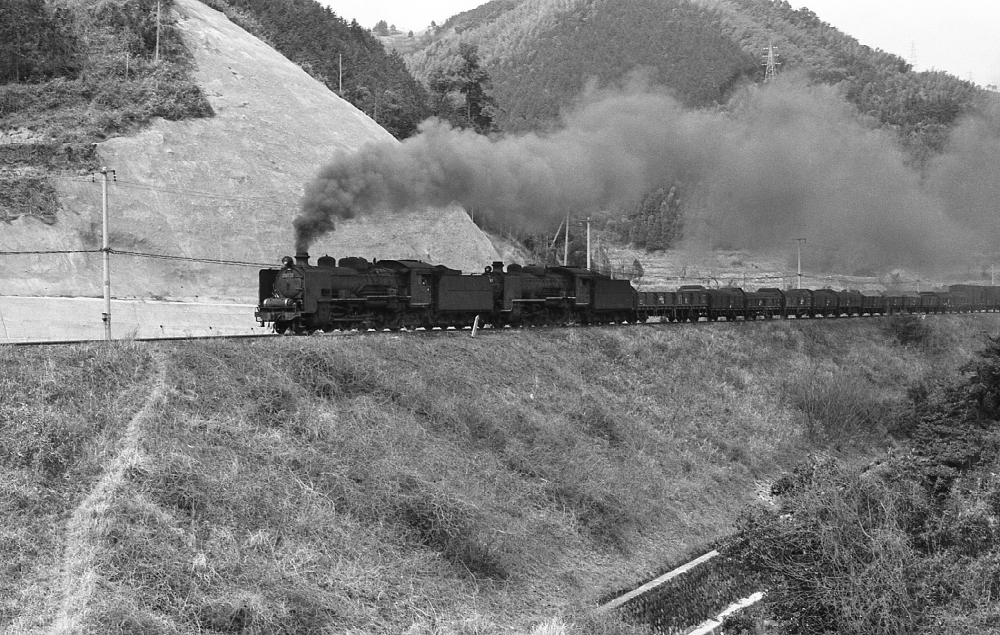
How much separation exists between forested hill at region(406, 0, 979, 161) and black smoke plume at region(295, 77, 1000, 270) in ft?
97.4

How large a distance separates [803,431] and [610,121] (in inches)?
704

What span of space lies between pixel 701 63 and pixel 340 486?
155m

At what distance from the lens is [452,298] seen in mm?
30203

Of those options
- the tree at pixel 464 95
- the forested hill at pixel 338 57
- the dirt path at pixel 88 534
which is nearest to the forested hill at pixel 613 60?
the forested hill at pixel 338 57

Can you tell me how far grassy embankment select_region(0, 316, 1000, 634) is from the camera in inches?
521

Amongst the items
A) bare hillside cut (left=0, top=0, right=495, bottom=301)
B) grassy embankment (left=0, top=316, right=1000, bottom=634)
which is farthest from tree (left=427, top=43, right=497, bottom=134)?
grassy embankment (left=0, top=316, right=1000, bottom=634)

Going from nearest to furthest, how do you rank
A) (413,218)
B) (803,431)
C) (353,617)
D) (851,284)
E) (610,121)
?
1. (353,617)
2. (803,431)
3. (610,121)
4. (413,218)
5. (851,284)

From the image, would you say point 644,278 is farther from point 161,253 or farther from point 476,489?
point 476,489

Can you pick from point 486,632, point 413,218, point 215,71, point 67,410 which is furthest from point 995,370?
point 215,71

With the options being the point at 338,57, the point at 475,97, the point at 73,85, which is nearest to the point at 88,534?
the point at 73,85

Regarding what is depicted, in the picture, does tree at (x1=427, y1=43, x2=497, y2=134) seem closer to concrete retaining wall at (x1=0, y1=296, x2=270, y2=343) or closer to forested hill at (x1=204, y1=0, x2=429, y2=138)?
forested hill at (x1=204, y1=0, x2=429, y2=138)

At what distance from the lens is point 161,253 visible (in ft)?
150

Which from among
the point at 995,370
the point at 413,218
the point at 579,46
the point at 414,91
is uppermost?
the point at 579,46

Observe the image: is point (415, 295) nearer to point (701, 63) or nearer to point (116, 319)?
point (116, 319)
